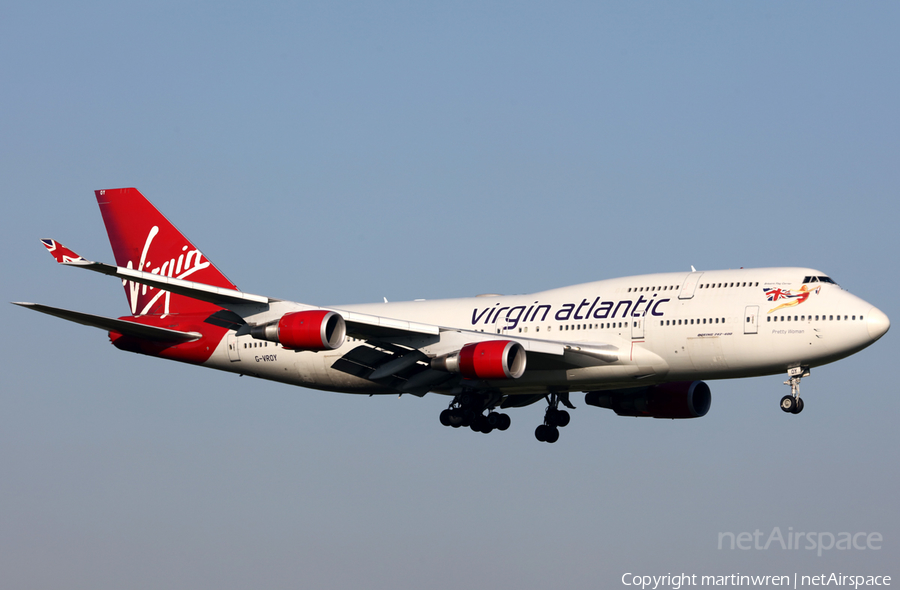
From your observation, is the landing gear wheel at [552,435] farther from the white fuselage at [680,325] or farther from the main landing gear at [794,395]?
the main landing gear at [794,395]

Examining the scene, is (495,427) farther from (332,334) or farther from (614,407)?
(332,334)

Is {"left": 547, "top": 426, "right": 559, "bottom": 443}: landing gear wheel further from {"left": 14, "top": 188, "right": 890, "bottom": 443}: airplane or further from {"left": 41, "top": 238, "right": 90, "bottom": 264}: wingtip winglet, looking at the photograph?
{"left": 41, "top": 238, "right": 90, "bottom": 264}: wingtip winglet

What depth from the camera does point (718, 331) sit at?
40.6 metres

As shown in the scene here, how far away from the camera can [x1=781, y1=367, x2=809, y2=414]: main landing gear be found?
133 ft

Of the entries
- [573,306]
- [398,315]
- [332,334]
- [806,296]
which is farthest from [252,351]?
[806,296]

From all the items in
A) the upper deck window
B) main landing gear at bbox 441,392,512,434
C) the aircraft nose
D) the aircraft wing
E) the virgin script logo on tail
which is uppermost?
the virgin script logo on tail

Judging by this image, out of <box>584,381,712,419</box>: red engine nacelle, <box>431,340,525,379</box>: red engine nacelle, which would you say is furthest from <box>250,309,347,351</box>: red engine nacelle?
<box>584,381,712,419</box>: red engine nacelle

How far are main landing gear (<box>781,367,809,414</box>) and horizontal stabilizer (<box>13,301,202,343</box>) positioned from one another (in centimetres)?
2334

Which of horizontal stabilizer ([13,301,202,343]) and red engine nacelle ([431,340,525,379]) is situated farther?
red engine nacelle ([431,340,525,379])

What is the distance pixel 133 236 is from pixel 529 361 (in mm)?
19845

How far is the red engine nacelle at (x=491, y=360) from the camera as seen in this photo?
40.6 meters

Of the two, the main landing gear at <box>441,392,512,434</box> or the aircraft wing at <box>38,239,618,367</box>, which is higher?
the aircraft wing at <box>38,239,618,367</box>

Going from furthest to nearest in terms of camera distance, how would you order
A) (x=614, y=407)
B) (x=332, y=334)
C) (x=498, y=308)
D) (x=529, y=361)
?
(x=614, y=407) → (x=498, y=308) → (x=529, y=361) → (x=332, y=334)

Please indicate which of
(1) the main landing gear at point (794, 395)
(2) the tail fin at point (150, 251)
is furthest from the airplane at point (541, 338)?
(2) the tail fin at point (150, 251)
